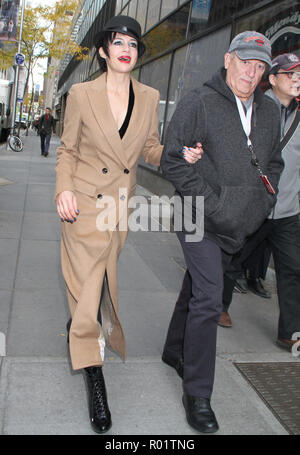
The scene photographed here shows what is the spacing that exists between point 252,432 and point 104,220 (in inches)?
56.0

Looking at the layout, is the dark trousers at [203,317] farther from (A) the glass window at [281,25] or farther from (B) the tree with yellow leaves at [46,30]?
(B) the tree with yellow leaves at [46,30]

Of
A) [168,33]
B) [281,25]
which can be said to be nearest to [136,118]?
[281,25]

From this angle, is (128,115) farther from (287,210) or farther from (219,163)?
(287,210)

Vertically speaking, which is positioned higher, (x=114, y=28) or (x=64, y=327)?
(x=114, y=28)

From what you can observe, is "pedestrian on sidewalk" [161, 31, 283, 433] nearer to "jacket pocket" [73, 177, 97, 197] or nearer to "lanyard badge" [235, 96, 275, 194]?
"lanyard badge" [235, 96, 275, 194]

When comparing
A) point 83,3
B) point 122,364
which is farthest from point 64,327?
point 83,3

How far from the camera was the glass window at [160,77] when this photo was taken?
43.5 ft

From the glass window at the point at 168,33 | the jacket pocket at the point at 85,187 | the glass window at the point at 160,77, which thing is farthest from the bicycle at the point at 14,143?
the jacket pocket at the point at 85,187

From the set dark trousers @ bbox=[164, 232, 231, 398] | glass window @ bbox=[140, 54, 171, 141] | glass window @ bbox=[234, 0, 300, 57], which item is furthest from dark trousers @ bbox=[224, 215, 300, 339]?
glass window @ bbox=[140, 54, 171, 141]

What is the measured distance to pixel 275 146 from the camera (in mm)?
3117

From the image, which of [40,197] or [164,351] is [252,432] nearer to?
[164,351]

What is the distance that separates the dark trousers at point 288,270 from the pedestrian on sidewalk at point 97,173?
158cm

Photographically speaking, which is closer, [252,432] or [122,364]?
[252,432]
